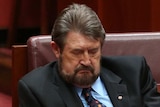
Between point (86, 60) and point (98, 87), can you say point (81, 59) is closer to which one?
point (86, 60)

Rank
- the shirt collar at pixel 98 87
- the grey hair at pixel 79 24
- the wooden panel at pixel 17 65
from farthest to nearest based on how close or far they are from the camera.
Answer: the wooden panel at pixel 17 65
the shirt collar at pixel 98 87
the grey hair at pixel 79 24

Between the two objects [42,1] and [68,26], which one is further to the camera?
[42,1]

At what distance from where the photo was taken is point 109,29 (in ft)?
7.66

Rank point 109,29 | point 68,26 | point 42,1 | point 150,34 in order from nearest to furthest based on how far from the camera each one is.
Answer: point 68,26, point 150,34, point 109,29, point 42,1

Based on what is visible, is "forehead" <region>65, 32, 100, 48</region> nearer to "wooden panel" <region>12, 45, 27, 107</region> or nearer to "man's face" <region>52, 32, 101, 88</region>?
"man's face" <region>52, 32, 101, 88</region>

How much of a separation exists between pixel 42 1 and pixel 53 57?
146 cm

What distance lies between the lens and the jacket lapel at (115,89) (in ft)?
3.90

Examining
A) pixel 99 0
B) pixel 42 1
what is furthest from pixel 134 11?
pixel 42 1

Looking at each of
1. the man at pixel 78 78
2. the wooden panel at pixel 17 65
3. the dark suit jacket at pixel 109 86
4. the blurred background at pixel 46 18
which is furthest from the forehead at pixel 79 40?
the blurred background at pixel 46 18

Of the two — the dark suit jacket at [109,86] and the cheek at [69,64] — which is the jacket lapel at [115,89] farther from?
the cheek at [69,64]

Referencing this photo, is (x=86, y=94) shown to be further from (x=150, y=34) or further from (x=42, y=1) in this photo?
(x=42, y=1)

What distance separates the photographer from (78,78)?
3.65 feet

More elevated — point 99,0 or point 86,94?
point 99,0

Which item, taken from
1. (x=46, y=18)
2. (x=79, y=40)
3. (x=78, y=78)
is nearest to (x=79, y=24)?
(x=79, y=40)
